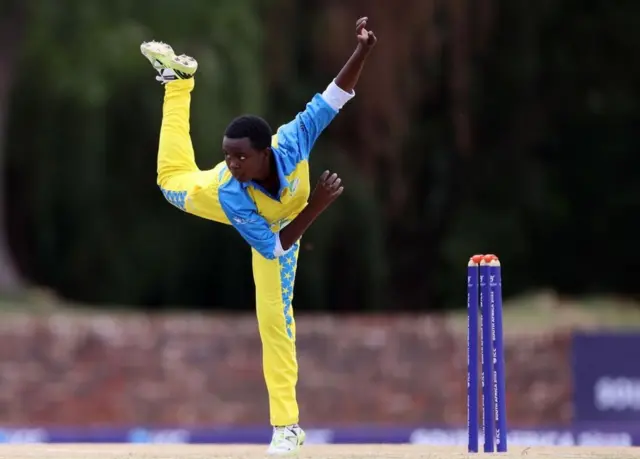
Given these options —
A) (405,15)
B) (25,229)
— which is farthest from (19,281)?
(405,15)

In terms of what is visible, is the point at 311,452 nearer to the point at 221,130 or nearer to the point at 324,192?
the point at 324,192

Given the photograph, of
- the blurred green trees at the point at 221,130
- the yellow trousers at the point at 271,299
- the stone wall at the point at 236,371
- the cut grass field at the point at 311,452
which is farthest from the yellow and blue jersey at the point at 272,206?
the blurred green trees at the point at 221,130

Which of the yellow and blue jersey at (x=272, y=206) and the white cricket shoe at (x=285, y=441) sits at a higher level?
the yellow and blue jersey at (x=272, y=206)

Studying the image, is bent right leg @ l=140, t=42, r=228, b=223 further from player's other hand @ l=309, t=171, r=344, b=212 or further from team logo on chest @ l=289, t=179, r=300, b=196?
player's other hand @ l=309, t=171, r=344, b=212

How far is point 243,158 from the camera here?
6582 millimetres

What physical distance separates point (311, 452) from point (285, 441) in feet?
1.46

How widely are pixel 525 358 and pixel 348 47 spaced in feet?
14.3

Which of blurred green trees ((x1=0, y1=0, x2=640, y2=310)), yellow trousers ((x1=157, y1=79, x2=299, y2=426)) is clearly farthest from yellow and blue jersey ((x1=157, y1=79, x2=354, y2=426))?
blurred green trees ((x1=0, y1=0, x2=640, y2=310))

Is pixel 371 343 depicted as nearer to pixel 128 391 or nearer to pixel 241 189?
pixel 128 391

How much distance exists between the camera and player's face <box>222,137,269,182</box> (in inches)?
259

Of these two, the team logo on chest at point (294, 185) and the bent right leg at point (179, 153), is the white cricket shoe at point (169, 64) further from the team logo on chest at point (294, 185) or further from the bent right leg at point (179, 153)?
the team logo on chest at point (294, 185)

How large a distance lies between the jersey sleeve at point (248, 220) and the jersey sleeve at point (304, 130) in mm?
309

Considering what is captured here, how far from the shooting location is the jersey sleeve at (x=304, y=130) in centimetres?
Result: 681

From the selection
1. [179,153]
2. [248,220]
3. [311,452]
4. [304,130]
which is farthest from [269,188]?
[311,452]
